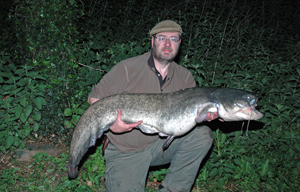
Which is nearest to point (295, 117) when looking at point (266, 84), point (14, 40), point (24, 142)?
point (266, 84)

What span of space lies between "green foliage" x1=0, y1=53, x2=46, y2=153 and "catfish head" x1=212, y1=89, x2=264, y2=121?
8.57ft

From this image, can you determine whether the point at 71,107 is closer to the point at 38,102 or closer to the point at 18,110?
the point at 38,102

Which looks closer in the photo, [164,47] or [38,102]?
[164,47]

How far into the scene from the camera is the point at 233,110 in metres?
2.93

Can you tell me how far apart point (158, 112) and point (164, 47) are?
2.99ft

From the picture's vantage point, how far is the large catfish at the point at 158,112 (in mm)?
2967

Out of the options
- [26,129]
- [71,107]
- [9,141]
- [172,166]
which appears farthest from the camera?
[71,107]

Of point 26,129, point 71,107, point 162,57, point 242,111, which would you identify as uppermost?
point 162,57

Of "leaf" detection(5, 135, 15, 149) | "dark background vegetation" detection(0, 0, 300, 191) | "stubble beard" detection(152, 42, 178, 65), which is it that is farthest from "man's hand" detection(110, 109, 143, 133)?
"leaf" detection(5, 135, 15, 149)

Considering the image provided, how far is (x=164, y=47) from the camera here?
11.3ft

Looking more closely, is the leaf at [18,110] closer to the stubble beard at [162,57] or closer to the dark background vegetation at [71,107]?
the dark background vegetation at [71,107]

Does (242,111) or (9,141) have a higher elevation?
(242,111)

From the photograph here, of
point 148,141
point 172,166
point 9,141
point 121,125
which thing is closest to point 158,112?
point 121,125

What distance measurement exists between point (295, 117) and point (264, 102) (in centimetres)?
52
